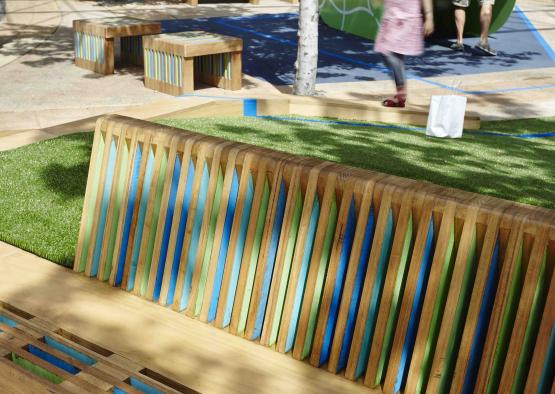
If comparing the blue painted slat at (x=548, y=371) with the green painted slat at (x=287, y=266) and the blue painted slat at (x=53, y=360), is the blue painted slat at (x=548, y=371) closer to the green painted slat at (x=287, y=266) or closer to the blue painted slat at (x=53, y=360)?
the green painted slat at (x=287, y=266)

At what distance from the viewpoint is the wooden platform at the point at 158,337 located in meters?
3.16

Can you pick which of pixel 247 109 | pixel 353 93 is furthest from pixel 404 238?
pixel 353 93

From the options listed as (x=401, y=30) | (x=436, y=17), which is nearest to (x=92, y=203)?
(x=401, y=30)

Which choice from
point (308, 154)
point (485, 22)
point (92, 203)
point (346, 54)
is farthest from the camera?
point (346, 54)

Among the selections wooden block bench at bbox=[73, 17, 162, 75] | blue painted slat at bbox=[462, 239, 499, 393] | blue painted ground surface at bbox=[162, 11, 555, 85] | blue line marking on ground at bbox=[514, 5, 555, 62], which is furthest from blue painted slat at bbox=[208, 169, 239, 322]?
blue line marking on ground at bbox=[514, 5, 555, 62]

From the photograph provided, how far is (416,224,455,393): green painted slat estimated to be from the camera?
2.97 meters

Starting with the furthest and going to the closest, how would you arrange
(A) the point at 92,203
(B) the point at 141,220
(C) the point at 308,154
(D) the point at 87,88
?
(D) the point at 87,88
(C) the point at 308,154
(A) the point at 92,203
(B) the point at 141,220

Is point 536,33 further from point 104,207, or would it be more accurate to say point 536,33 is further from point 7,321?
point 7,321

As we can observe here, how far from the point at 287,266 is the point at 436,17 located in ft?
46.8

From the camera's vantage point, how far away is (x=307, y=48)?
10992 mm

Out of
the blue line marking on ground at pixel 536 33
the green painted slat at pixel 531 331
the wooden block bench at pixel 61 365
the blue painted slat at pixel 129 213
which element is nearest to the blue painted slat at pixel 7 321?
the wooden block bench at pixel 61 365

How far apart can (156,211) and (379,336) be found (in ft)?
4.19

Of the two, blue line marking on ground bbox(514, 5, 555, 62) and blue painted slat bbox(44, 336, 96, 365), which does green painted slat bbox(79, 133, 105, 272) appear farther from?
blue line marking on ground bbox(514, 5, 555, 62)

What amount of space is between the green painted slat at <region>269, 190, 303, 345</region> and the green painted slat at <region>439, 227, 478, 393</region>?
760 mm
